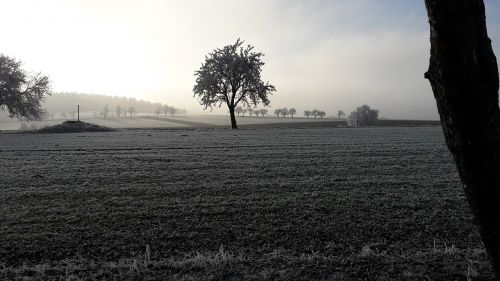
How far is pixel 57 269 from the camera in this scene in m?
3.66

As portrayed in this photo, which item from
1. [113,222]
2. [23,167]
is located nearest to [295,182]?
[113,222]

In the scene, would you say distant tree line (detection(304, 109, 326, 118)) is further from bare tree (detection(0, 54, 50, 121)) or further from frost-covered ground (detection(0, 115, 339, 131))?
bare tree (detection(0, 54, 50, 121))

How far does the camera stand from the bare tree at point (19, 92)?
4278 cm

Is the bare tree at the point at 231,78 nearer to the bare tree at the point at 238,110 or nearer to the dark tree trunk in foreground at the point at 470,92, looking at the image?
the dark tree trunk in foreground at the point at 470,92

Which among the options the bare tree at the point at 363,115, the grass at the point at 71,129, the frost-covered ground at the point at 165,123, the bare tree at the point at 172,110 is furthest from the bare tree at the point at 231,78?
the bare tree at the point at 172,110

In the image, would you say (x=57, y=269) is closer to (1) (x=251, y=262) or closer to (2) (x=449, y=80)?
(1) (x=251, y=262)

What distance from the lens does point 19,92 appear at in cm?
4416

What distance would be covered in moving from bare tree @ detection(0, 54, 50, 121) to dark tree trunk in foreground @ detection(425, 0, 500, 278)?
5130 cm

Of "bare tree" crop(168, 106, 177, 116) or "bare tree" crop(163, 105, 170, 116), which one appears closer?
"bare tree" crop(163, 105, 170, 116)

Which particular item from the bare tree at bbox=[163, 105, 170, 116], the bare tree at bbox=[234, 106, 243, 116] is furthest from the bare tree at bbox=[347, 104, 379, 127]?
the bare tree at bbox=[163, 105, 170, 116]

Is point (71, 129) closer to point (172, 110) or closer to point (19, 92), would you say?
point (19, 92)

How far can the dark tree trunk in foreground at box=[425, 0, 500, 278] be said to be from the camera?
8.23 ft

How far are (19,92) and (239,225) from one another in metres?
49.6

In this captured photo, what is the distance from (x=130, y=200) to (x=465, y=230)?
18.8ft
